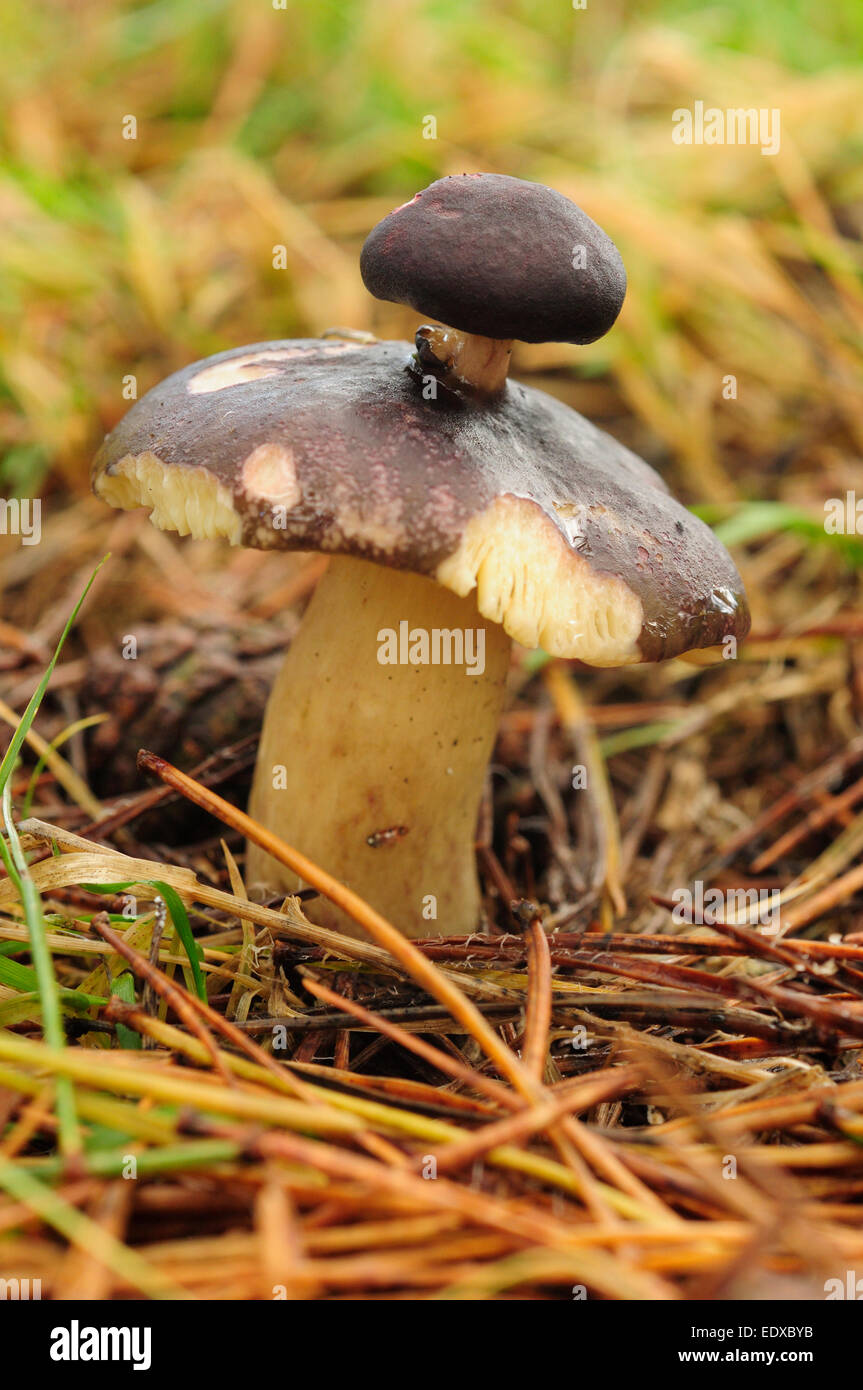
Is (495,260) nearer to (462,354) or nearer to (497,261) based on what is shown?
(497,261)

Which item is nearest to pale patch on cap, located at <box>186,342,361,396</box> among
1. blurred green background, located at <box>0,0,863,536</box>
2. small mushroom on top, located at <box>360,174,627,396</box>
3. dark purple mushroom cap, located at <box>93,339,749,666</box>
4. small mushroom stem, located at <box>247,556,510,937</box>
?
dark purple mushroom cap, located at <box>93,339,749,666</box>

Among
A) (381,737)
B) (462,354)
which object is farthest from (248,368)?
(381,737)

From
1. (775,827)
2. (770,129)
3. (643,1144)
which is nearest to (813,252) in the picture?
(770,129)

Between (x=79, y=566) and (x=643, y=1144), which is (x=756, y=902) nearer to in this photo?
(x=643, y=1144)

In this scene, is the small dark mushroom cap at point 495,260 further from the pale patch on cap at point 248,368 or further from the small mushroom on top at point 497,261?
the pale patch on cap at point 248,368

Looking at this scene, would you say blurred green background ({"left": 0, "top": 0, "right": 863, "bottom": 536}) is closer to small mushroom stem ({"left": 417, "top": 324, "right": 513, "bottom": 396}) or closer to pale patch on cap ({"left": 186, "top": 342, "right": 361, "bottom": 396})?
pale patch on cap ({"left": 186, "top": 342, "right": 361, "bottom": 396})

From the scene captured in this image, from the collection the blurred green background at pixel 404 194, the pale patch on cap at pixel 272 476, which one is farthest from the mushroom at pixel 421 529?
the blurred green background at pixel 404 194
